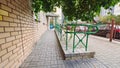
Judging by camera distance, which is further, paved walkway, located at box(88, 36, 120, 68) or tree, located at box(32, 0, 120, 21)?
tree, located at box(32, 0, 120, 21)

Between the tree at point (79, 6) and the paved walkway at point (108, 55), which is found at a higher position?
the tree at point (79, 6)

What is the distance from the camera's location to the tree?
11.6ft

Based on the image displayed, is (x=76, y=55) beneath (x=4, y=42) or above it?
beneath

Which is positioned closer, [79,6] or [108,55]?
[108,55]

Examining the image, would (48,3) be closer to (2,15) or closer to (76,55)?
(76,55)

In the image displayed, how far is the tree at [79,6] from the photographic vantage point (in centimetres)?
355

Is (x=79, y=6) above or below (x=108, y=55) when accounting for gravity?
above

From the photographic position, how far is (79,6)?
158 inches

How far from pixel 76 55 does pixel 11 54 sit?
1708 millimetres

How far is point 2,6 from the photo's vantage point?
5.43ft

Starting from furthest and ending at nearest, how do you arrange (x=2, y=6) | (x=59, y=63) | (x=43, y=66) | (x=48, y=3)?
(x=48, y=3)
(x=59, y=63)
(x=43, y=66)
(x=2, y=6)

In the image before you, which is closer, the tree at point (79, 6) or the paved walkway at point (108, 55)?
the paved walkway at point (108, 55)

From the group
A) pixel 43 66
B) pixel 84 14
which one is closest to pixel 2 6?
pixel 43 66

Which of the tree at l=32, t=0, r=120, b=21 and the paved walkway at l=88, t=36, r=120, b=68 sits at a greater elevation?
the tree at l=32, t=0, r=120, b=21
